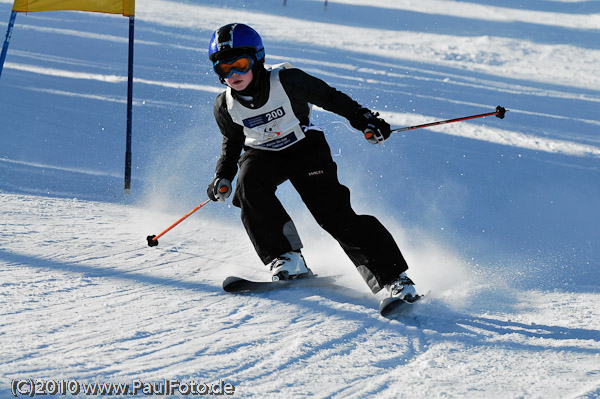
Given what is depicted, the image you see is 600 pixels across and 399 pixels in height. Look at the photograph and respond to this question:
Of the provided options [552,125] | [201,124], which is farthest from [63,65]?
[552,125]

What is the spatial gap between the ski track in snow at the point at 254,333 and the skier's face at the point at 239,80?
1.09 meters

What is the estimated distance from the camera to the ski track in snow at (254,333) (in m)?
2.59

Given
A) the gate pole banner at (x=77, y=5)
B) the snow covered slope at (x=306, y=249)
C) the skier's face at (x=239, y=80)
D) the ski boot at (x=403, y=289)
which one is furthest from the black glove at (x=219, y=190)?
the gate pole banner at (x=77, y=5)

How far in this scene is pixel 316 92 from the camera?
3.73 m

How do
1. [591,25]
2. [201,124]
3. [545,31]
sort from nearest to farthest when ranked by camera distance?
[201,124] < [545,31] < [591,25]

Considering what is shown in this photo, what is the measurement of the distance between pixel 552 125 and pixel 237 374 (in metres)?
8.30

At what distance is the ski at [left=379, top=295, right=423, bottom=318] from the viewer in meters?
3.31

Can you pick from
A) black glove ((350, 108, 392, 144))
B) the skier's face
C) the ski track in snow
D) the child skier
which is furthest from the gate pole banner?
black glove ((350, 108, 392, 144))

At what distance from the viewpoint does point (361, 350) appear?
9.61ft

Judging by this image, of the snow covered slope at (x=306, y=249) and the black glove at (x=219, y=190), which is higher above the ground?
the black glove at (x=219, y=190)

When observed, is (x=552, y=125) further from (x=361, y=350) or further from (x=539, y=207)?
(x=361, y=350)

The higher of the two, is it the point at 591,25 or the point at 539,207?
the point at 591,25

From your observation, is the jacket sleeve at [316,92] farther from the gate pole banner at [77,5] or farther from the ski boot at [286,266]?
the gate pole banner at [77,5]

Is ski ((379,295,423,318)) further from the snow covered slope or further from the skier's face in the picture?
the skier's face
